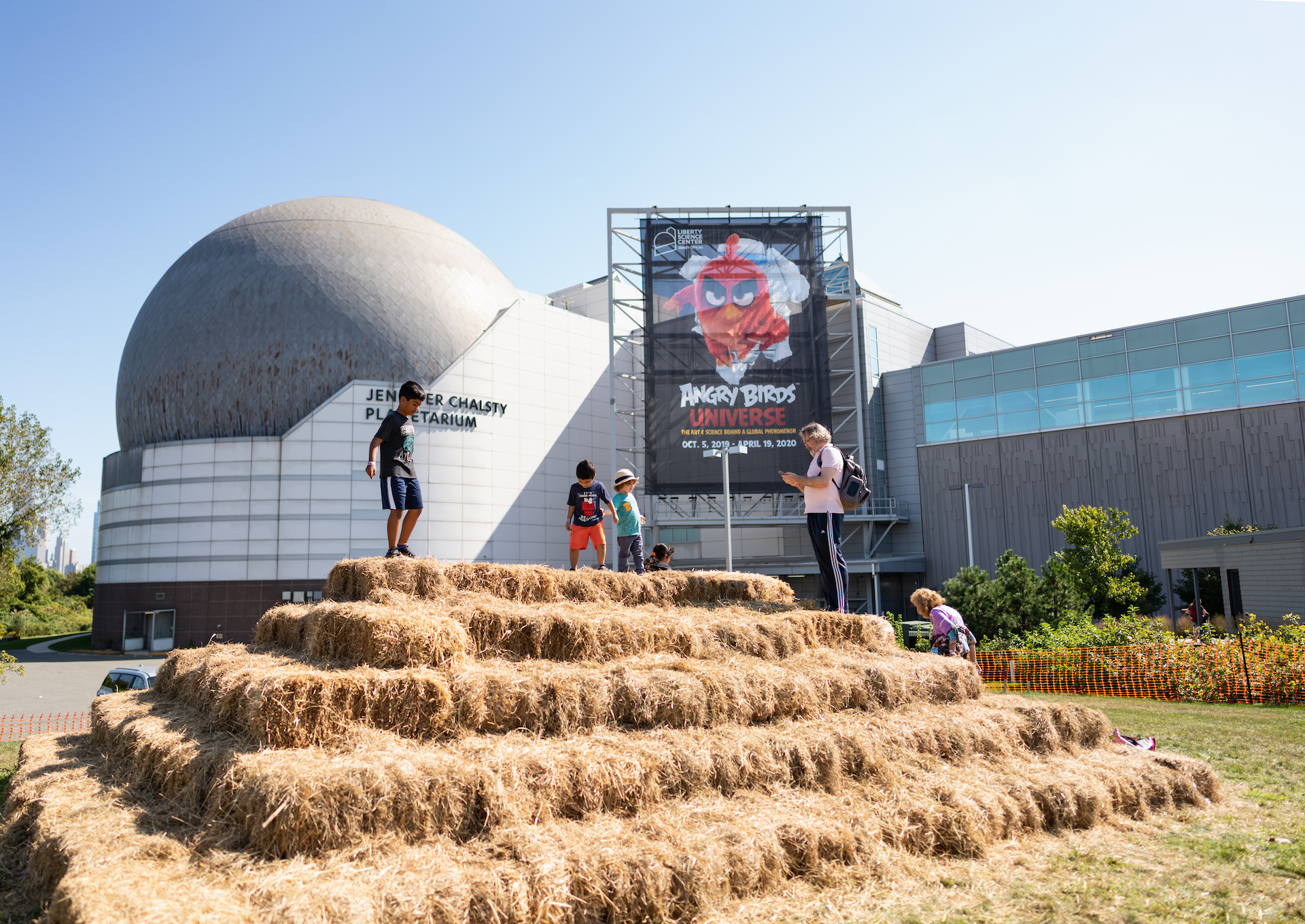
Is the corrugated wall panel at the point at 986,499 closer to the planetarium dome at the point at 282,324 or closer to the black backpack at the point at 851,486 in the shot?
the planetarium dome at the point at 282,324

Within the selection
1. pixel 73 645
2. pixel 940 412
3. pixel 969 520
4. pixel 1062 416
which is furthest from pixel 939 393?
pixel 73 645

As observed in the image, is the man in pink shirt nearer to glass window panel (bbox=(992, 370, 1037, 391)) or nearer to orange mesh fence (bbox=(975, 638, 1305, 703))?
orange mesh fence (bbox=(975, 638, 1305, 703))

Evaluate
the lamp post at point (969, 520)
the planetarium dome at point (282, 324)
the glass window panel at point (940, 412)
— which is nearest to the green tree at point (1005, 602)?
the lamp post at point (969, 520)

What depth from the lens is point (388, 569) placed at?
696 cm

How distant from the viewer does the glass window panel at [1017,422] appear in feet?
127

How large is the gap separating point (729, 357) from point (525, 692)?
1156 inches

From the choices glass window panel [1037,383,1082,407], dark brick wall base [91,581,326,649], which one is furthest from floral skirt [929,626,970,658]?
glass window panel [1037,383,1082,407]

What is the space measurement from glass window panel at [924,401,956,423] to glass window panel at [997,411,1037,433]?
2.42 meters

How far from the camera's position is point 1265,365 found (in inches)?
1319

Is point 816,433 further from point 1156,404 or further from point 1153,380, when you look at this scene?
point 1153,380

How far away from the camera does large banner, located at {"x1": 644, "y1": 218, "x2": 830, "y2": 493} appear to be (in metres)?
33.8

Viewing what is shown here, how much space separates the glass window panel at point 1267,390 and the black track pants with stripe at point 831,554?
34.0 meters

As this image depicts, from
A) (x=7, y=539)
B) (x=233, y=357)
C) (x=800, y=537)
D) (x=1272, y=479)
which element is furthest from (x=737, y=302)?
(x=7, y=539)

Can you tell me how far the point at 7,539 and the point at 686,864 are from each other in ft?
64.5
